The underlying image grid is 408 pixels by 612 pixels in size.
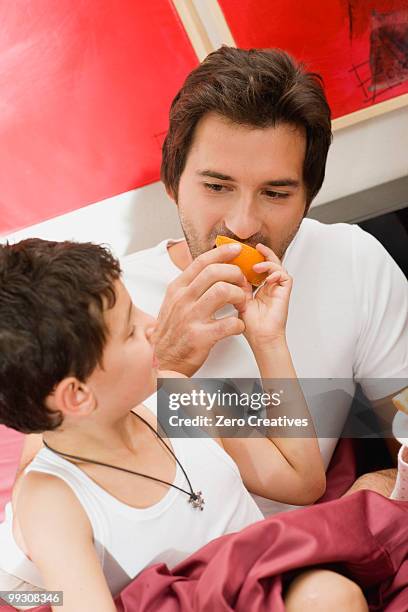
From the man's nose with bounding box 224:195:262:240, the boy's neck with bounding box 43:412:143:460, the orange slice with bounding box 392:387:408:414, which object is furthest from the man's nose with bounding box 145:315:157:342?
the orange slice with bounding box 392:387:408:414

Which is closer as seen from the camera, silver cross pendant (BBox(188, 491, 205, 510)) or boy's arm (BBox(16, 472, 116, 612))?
boy's arm (BBox(16, 472, 116, 612))

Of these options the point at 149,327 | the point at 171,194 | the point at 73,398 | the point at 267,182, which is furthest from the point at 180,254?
the point at 73,398

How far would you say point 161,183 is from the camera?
1110 millimetres

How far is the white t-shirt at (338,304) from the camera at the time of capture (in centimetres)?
100

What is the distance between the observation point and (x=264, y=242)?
→ 3.09 feet

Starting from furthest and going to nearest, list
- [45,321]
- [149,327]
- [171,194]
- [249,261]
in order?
1. [171,194]
2. [249,261]
3. [149,327]
4. [45,321]

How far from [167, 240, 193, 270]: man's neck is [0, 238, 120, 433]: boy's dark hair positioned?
34 centimetres

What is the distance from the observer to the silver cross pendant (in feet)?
2.59

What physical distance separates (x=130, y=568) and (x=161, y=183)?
0.60 metres

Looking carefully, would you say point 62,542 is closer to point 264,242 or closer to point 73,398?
point 73,398

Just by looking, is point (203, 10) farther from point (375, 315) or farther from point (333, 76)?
point (375, 315)

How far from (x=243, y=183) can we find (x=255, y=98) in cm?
11

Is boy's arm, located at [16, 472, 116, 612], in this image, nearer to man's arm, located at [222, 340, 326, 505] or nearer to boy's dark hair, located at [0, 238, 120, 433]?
boy's dark hair, located at [0, 238, 120, 433]

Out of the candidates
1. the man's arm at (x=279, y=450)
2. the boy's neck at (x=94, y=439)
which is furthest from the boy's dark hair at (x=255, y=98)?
the boy's neck at (x=94, y=439)
